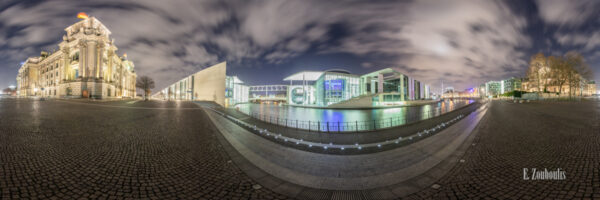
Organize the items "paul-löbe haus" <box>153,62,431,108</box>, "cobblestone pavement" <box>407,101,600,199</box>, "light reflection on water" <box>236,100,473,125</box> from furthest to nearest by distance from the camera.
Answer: "paul-löbe haus" <box>153,62,431,108</box> < "light reflection on water" <box>236,100,473,125</box> < "cobblestone pavement" <box>407,101,600,199</box>

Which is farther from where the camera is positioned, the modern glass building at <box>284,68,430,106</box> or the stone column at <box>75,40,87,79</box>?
the modern glass building at <box>284,68,430,106</box>

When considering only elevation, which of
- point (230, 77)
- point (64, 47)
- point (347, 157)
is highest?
point (64, 47)

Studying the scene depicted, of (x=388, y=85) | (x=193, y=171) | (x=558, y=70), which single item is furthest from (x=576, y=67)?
(x=193, y=171)

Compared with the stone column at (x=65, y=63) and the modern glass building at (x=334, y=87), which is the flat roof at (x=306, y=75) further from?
the stone column at (x=65, y=63)

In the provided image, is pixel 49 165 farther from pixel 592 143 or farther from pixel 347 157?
pixel 592 143

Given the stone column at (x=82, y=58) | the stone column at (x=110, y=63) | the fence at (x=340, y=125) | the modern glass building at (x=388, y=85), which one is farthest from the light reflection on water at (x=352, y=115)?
the stone column at (x=110, y=63)

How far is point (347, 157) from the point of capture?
17.5 ft

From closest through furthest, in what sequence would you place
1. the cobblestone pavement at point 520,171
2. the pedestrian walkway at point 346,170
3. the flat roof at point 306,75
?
the cobblestone pavement at point 520,171 < the pedestrian walkway at point 346,170 < the flat roof at point 306,75

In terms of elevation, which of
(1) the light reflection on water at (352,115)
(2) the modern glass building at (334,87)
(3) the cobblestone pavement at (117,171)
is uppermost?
(2) the modern glass building at (334,87)

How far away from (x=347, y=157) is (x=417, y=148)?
97.4 inches

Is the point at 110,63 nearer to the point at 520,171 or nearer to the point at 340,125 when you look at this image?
the point at 340,125

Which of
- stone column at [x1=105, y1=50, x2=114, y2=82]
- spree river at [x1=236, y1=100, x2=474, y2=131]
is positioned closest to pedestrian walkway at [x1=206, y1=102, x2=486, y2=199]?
spree river at [x1=236, y1=100, x2=474, y2=131]

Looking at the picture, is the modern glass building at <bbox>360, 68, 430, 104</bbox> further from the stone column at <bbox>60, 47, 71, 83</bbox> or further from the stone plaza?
the stone column at <bbox>60, 47, 71, 83</bbox>

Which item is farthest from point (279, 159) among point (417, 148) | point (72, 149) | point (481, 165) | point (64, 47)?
point (64, 47)
